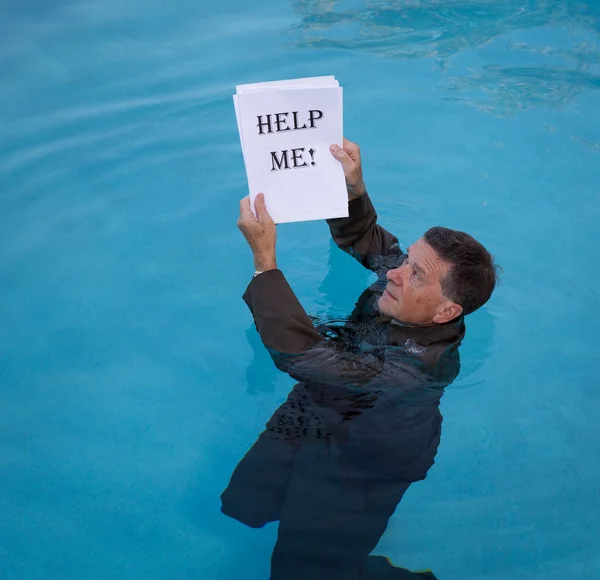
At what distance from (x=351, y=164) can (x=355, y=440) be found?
88 centimetres

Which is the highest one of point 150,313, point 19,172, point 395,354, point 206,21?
point 206,21

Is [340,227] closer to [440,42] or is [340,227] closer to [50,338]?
[50,338]

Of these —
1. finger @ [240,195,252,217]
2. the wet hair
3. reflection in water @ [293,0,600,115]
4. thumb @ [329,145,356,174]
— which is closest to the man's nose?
the wet hair

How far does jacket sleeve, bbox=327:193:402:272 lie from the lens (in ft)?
7.89

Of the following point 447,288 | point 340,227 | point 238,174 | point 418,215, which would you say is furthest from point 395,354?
point 238,174

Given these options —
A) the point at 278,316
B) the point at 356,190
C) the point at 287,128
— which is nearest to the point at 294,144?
the point at 287,128

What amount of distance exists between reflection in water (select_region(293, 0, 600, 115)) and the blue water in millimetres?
20

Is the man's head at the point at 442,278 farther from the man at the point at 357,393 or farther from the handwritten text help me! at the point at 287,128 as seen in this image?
the handwritten text help me! at the point at 287,128

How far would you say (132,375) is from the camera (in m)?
3.07

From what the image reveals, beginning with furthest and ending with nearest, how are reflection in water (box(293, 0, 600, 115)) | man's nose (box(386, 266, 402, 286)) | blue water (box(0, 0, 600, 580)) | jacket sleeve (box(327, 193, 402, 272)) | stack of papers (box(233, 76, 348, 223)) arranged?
reflection in water (box(293, 0, 600, 115)) < blue water (box(0, 0, 600, 580)) < jacket sleeve (box(327, 193, 402, 272)) < man's nose (box(386, 266, 402, 286)) < stack of papers (box(233, 76, 348, 223))

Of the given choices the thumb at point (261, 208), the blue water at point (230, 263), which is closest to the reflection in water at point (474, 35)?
the blue water at point (230, 263)

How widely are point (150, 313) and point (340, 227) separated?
131cm

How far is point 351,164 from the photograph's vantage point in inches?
85.2

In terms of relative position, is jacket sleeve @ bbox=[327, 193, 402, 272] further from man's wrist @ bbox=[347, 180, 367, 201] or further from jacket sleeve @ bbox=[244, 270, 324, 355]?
jacket sleeve @ bbox=[244, 270, 324, 355]
